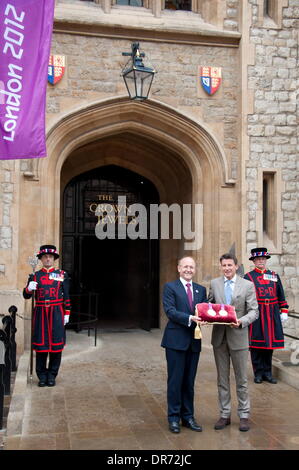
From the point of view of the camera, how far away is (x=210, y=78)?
874cm

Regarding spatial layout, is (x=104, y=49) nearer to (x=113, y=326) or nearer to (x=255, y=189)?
(x=255, y=189)

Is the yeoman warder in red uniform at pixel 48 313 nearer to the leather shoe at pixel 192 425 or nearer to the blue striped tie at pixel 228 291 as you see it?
the leather shoe at pixel 192 425

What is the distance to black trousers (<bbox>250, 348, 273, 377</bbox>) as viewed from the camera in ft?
20.5

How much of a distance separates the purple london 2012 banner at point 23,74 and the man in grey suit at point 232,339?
2.53 metres

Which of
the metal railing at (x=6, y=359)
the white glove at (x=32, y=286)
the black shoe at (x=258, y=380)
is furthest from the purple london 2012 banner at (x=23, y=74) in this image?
the black shoe at (x=258, y=380)

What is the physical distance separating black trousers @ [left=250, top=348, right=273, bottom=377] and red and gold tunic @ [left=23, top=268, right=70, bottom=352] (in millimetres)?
2376

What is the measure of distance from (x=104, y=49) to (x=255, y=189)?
3.46m

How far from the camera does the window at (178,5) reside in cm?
916

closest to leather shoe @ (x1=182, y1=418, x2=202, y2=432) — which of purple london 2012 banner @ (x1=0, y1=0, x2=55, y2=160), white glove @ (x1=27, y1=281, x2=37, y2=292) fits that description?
white glove @ (x1=27, y1=281, x2=37, y2=292)

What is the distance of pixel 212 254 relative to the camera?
28.6 ft

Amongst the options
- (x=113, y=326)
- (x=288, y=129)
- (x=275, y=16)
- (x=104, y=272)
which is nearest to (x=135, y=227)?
(x=113, y=326)

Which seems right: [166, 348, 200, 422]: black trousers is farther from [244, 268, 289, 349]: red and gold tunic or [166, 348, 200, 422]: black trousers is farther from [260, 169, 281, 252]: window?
[260, 169, 281, 252]: window

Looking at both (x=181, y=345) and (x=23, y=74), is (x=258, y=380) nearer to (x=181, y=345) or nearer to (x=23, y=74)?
(x=181, y=345)

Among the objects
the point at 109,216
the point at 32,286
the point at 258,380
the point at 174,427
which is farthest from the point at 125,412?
the point at 109,216
